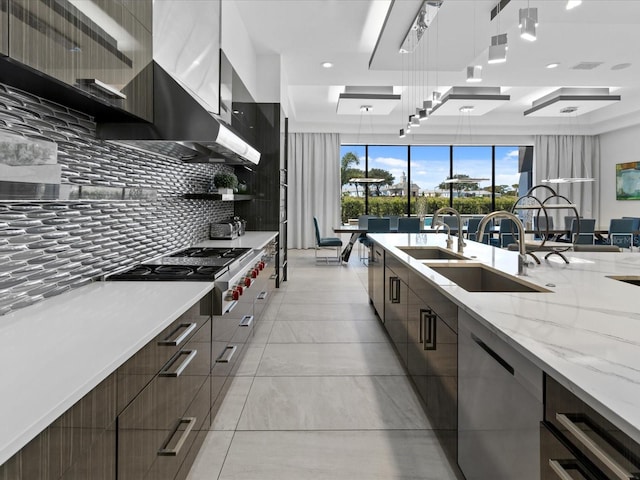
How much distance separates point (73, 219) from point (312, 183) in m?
8.76

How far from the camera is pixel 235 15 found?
4.34m

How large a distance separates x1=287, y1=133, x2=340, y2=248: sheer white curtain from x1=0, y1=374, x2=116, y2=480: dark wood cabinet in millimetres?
9332

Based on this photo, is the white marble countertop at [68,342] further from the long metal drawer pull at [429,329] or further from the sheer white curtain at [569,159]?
the sheer white curtain at [569,159]

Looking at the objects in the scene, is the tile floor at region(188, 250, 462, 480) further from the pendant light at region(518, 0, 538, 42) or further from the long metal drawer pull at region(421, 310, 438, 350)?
the pendant light at region(518, 0, 538, 42)

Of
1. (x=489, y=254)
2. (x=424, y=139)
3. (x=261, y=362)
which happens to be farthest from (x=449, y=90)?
(x=261, y=362)

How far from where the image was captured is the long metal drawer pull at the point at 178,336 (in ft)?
4.53

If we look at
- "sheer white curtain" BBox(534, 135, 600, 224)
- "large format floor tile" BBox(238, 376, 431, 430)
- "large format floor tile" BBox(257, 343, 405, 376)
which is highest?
"sheer white curtain" BBox(534, 135, 600, 224)

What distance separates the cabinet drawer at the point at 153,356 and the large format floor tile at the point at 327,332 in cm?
196

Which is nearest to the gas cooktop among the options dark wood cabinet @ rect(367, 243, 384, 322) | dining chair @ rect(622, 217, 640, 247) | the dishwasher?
the dishwasher

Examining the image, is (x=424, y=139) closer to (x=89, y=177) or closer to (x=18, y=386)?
(x=89, y=177)

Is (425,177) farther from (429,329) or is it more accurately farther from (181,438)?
(181,438)

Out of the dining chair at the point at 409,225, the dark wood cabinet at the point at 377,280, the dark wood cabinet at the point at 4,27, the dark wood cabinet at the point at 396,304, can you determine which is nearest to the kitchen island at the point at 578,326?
the dark wood cabinet at the point at 396,304

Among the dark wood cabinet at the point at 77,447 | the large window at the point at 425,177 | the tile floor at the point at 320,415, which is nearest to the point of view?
the dark wood cabinet at the point at 77,447

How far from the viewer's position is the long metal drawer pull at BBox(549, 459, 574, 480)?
0.90 meters
